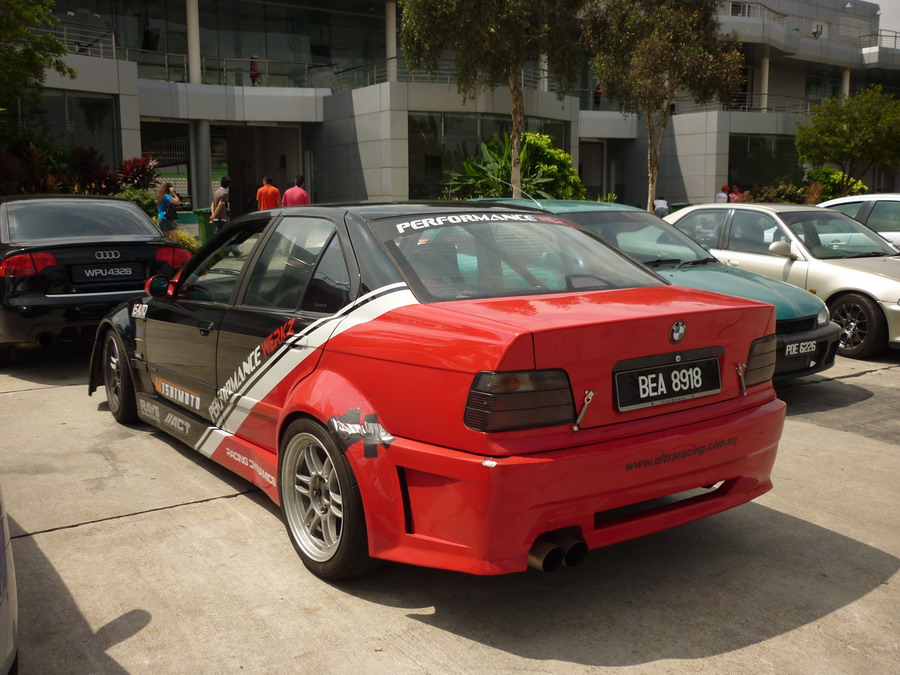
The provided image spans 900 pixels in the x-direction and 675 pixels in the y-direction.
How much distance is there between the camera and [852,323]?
29.4 ft

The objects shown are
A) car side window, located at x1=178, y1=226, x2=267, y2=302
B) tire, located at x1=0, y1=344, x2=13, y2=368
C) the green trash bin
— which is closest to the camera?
car side window, located at x1=178, y1=226, x2=267, y2=302

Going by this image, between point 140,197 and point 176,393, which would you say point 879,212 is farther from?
point 140,197

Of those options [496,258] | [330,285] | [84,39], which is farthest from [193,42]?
[496,258]

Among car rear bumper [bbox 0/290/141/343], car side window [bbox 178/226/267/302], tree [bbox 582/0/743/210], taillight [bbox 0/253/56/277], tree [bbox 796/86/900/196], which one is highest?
tree [bbox 582/0/743/210]

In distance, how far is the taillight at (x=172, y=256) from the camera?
8.34m

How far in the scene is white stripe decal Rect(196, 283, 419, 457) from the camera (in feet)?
11.7

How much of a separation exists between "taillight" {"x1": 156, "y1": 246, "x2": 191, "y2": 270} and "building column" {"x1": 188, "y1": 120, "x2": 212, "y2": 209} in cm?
2453

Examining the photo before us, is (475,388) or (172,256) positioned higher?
(172,256)

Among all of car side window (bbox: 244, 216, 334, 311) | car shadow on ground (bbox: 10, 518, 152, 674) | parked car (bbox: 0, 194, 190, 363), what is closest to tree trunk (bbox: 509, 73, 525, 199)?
parked car (bbox: 0, 194, 190, 363)

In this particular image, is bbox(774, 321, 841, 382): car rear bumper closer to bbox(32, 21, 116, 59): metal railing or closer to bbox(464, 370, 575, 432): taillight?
bbox(464, 370, 575, 432): taillight

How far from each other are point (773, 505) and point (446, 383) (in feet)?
7.79

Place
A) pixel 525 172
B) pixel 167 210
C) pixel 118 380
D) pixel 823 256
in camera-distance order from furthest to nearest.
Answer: pixel 525 172, pixel 167 210, pixel 823 256, pixel 118 380

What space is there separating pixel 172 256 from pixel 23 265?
1283mm

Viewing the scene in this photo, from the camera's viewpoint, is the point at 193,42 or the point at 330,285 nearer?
the point at 330,285
